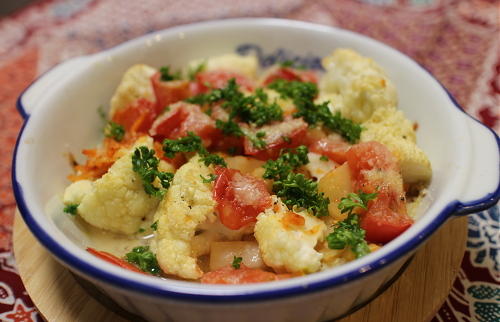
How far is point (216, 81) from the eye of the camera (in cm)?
230

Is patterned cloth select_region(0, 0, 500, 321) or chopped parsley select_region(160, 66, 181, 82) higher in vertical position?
chopped parsley select_region(160, 66, 181, 82)

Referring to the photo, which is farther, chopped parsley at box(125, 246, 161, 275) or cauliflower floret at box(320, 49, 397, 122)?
cauliflower floret at box(320, 49, 397, 122)

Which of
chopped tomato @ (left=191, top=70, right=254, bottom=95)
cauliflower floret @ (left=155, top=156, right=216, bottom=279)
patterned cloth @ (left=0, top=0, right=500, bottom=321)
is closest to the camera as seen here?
cauliflower floret @ (left=155, top=156, right=216, bottom=279)

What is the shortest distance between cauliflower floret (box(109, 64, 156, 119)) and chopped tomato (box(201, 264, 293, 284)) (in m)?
1.07

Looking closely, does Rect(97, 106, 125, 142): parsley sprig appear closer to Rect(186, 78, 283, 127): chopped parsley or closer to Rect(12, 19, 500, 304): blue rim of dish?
Rect(186, 78, 283, 127): chopped parsley

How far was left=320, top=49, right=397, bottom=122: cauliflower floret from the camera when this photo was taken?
202 cm

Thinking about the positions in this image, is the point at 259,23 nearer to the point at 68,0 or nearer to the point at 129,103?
the point at 129,103

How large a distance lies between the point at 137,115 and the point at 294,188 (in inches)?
36.0

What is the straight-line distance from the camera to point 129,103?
225cm

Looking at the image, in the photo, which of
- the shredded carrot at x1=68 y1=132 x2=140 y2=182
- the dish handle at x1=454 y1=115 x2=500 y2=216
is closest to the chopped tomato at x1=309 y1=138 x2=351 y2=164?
the dish handle at x1=454 y1=115 x2=500 y2=216

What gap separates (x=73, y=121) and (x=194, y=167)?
741 mm

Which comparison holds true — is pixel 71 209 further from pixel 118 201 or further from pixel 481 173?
pixel 481 173

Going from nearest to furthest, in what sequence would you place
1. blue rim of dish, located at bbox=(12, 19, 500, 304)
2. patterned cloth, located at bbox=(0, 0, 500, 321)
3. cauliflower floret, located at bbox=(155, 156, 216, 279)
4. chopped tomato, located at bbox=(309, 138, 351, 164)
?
blue rim of dish, located at bbox=(12, 19, 500, 304)
cauliflower floret, located at bbox=(155, 156, 216, 279)
chopped tomato, located at bbox=(309, 138, 351, 164)
patterned cloth, located at bbox=(0, 0, 500, 321)

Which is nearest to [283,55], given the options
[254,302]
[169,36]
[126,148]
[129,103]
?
[169,36]
